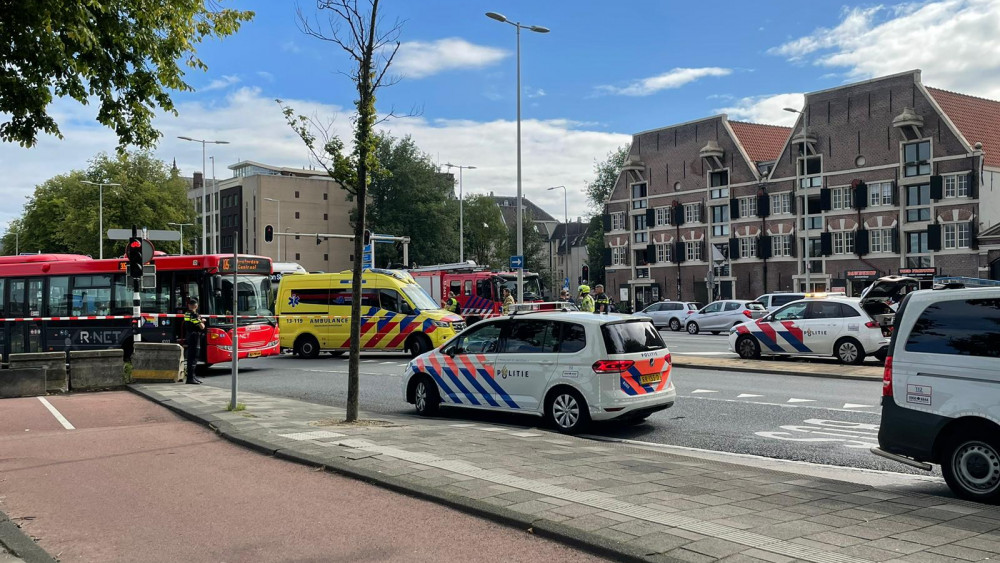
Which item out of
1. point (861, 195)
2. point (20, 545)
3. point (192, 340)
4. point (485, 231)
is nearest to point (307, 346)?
point (192, 340)

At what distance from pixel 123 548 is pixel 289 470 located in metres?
2.58

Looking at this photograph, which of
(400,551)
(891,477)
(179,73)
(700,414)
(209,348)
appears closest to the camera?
(400,551)

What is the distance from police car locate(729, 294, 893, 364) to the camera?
18312mm

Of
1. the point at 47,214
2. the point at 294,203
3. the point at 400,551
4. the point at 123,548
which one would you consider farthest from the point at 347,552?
the point at 294,203

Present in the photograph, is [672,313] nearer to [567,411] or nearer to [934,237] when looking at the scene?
[934,237]

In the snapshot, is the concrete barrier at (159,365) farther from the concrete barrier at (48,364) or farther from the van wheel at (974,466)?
the van wheel at (974,466)

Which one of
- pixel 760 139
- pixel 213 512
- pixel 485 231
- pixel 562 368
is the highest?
pixel 760 139

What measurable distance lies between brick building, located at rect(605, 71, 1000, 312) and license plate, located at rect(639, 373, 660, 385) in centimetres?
3171

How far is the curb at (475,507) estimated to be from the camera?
501 centimetres

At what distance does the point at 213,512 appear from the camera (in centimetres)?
646

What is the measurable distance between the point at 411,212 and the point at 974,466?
71.5m

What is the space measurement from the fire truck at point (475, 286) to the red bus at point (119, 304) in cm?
1465

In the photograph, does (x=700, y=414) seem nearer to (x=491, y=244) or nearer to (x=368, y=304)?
(x=368, y=304)

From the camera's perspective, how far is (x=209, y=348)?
2030 centimetres
